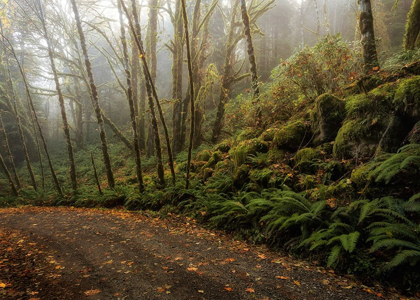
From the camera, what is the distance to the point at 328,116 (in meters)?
6.30

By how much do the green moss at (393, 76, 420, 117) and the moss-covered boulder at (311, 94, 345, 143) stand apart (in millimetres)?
1367

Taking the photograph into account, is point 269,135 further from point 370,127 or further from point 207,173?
point 370,127

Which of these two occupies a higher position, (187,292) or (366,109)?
(366,109)

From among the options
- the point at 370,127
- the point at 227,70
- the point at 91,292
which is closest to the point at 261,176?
the point at 370,127

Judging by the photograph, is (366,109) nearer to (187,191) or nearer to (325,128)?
(325,128)

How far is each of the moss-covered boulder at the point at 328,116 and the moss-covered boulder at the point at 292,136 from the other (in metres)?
0.54

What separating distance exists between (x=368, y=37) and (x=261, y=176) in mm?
5492

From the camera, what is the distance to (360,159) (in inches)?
200

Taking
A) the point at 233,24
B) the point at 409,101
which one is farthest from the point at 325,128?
the point at 233,24

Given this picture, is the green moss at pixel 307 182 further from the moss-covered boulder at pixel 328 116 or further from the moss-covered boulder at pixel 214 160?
the moss-covered boulder at pixel 214 160

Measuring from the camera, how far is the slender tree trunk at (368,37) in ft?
21.4

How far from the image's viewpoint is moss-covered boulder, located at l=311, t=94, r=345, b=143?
6211 mm

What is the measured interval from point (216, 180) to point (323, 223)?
3.99 meters

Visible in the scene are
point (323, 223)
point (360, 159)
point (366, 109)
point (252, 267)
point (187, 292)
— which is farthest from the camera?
point (366, 109)
